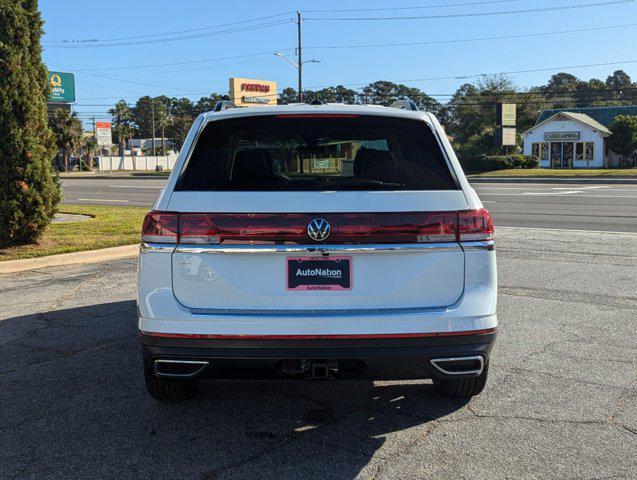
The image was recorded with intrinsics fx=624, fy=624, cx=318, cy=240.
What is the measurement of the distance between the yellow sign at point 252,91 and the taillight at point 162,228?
6758 cm

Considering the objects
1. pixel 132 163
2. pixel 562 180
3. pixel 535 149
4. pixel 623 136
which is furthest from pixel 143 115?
pixel 562 180

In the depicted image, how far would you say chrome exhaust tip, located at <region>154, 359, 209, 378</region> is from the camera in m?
3.17

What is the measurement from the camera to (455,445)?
3.39 meters

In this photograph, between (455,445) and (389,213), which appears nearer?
(389,213)

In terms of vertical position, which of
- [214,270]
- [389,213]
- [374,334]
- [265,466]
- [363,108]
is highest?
[363,108]

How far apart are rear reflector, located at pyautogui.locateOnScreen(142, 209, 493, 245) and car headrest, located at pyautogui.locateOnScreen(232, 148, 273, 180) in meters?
0.67

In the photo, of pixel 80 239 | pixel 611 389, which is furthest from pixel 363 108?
pixel 80 239

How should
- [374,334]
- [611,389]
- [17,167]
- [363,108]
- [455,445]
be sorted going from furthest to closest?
[17,167], [611,389], [363,108], [455,445], [374,334]

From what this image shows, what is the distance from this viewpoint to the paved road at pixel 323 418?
3.17 meters

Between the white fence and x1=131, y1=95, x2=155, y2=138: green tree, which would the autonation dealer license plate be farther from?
x1=131, y1=95, x2=155, y2=138: green tree

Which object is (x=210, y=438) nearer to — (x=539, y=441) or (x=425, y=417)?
(x=425, y=417)

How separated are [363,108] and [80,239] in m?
8.31

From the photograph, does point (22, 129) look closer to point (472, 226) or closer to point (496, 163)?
point (472, 226)

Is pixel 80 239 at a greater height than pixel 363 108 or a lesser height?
lesser
